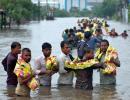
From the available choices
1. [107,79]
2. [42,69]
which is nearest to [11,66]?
[42,69]

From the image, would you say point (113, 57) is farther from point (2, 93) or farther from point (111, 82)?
point (2, 93)

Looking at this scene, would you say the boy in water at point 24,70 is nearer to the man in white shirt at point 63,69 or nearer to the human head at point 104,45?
the man in white shirt at point 63,69

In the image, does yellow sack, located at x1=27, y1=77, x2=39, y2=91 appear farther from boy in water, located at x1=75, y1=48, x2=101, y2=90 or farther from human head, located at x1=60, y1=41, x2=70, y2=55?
human head, located at x1=60, y1=41, x2=70, y2=55

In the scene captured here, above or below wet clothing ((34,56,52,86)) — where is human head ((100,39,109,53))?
above

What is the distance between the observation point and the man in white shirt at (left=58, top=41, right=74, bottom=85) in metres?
13.3

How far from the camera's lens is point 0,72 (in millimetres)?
17781

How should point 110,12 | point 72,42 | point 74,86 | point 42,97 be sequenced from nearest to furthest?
point 42,97 → point 74,86 → point 72,42 → point 110,12

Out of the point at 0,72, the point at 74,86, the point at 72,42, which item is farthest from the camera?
the point at 72,42

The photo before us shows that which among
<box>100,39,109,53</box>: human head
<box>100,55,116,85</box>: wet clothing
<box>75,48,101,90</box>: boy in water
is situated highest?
<box>100,39,109,53</box>: human head

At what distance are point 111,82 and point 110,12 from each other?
480 ft

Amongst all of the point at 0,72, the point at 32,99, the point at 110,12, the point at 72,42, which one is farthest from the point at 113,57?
the point at 110,12

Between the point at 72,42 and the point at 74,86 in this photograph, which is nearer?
the point at 74,86

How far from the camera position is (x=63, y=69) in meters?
13.3

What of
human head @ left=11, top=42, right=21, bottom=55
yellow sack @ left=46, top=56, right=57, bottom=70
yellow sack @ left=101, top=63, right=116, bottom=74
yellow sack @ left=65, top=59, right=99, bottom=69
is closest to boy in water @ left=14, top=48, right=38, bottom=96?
human head @ left=11, top=42, right=21, bottom=55
